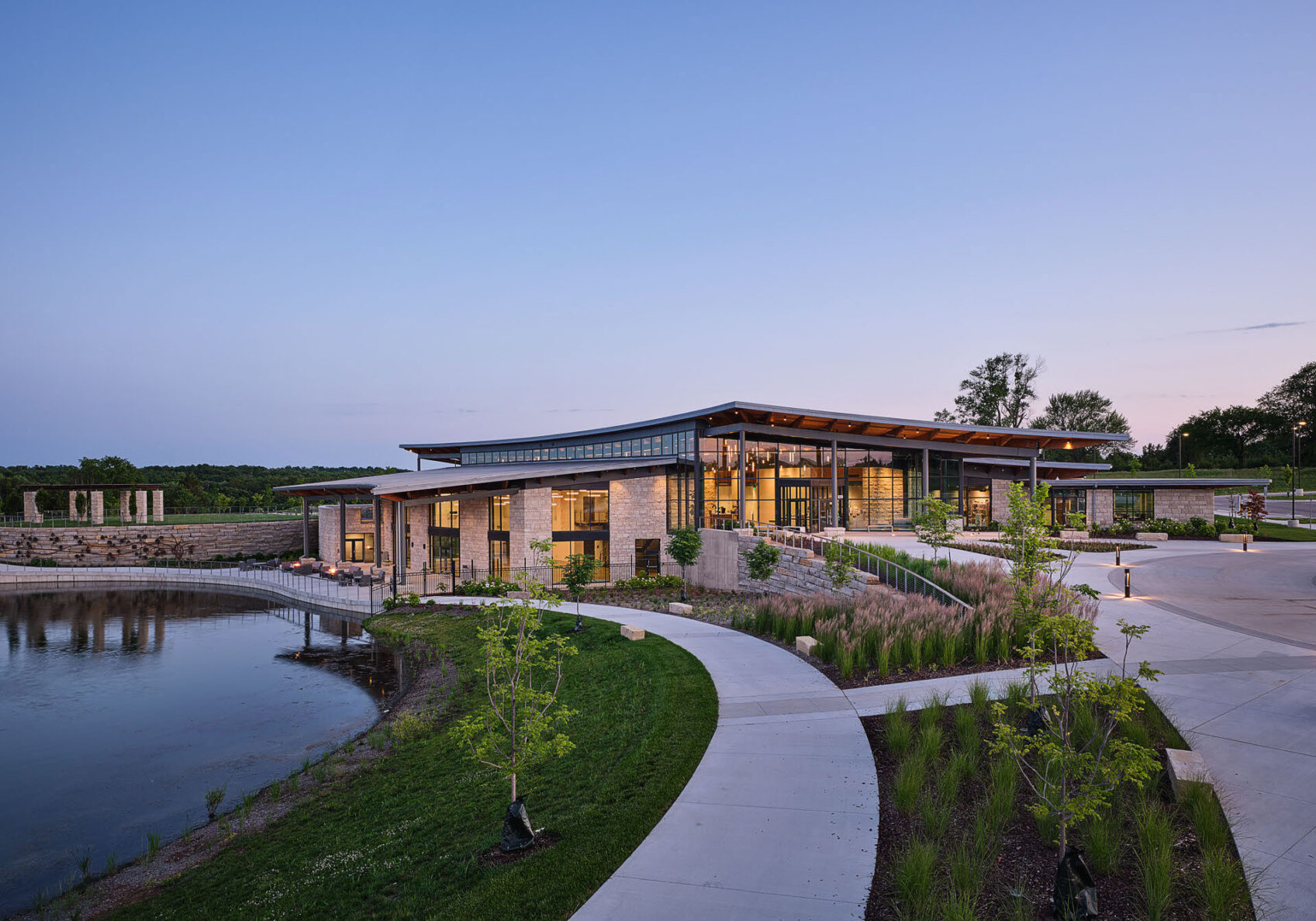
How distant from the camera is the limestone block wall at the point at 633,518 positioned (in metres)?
33.1

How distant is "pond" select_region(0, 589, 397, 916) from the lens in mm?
10477

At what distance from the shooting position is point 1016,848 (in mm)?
6520

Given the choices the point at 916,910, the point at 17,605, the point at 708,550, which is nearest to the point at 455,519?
the point at 708,550

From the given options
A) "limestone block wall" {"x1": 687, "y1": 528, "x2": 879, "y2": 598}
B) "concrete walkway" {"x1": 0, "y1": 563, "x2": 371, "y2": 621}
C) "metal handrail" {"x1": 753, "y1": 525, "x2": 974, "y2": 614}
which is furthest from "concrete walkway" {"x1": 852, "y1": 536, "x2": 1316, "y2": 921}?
"concrete walkway" {"x1": 0, "y1": 563, "x2": 371, "y2": 621}

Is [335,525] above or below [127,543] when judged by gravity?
above

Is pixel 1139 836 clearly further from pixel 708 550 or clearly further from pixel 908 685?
pixel 708 550

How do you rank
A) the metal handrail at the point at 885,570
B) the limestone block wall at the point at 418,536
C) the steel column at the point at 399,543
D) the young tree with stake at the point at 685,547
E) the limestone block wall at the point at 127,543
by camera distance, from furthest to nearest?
the limestone block wall at the point at 127,543
the limestone block wall at the point at 418,536
the steel column at the point at 399,543
the young tree with stake at the point at 685,547
the metal handrail at the point at 885,570

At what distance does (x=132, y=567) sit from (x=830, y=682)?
4719 centimetres

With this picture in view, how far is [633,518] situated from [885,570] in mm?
15390

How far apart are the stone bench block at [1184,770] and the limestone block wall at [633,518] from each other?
25.9m

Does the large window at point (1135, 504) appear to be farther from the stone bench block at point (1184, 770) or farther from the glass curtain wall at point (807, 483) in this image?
the stone bench block at point (1184, 770)

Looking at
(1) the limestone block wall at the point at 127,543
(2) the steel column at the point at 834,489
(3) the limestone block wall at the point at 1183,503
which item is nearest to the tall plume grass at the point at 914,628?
(2) the steel column at the point at 834,489

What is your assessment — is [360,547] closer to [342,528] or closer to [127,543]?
[342,528]

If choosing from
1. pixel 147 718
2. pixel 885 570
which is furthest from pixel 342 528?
pixel 885 570
